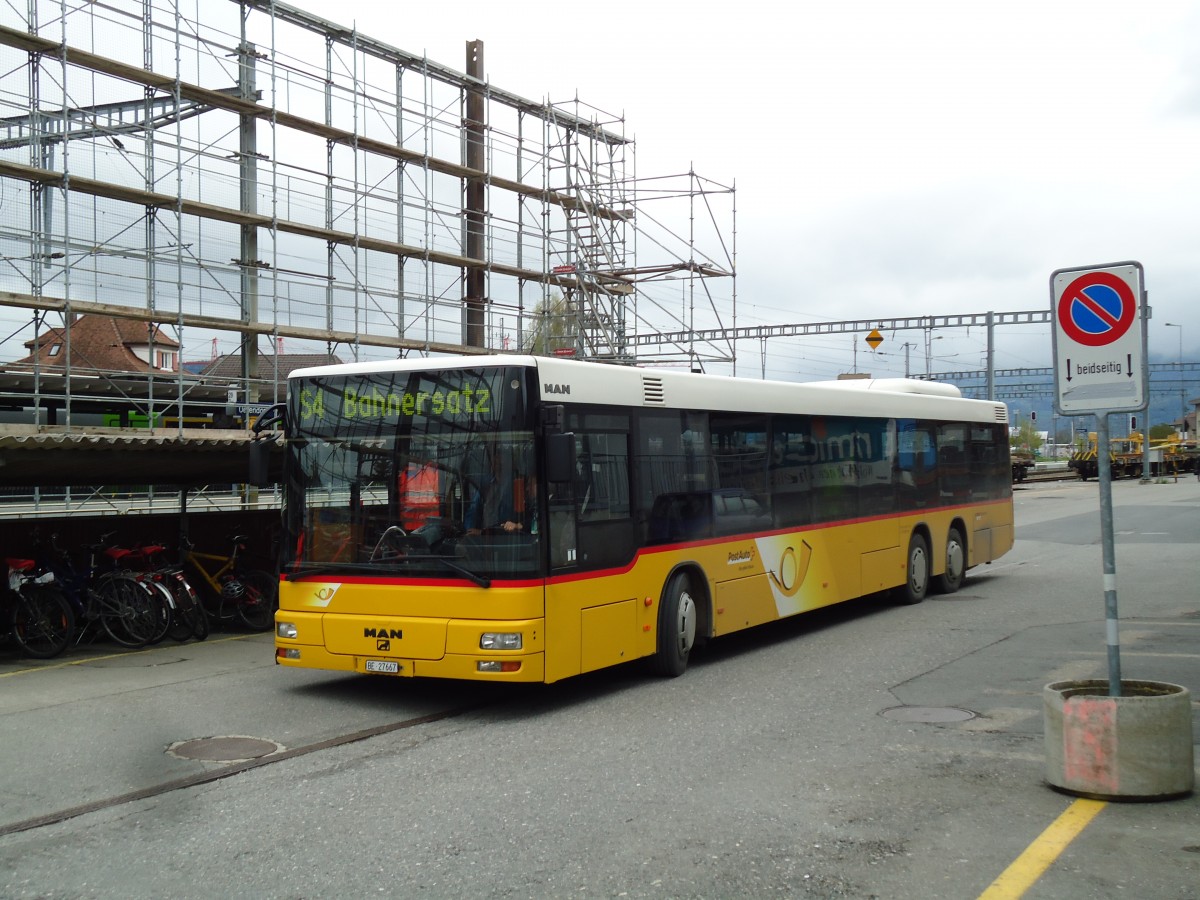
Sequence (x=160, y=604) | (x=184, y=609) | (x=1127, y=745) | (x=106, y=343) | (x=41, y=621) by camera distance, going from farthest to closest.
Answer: (x=106, y=343), (x=184, y=609), (x=160, y=604), (x=41, y=621), (x=1127, y=745)

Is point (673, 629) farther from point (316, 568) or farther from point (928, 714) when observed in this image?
point (316, 568)

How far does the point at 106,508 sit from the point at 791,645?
2103 cm

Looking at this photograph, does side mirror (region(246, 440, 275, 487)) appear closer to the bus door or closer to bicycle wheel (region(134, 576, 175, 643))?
the bus door

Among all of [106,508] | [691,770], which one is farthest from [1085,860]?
[106,508]

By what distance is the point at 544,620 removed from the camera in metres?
8.95

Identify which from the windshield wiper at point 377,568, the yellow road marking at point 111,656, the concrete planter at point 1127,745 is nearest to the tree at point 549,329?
the yellow road marking at point 111,656

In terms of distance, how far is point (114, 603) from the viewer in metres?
13.1

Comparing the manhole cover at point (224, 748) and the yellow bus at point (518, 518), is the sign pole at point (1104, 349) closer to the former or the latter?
the yellow bus at point (518, 518)

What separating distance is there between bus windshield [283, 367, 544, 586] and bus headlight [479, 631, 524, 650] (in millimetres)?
395

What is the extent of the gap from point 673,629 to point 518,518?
2.15m

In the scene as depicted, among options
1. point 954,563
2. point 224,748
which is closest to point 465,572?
point 224,748

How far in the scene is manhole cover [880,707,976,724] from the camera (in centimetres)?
862

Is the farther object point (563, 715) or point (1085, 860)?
point (563, 715)

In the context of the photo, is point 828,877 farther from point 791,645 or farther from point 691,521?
point 791,645
